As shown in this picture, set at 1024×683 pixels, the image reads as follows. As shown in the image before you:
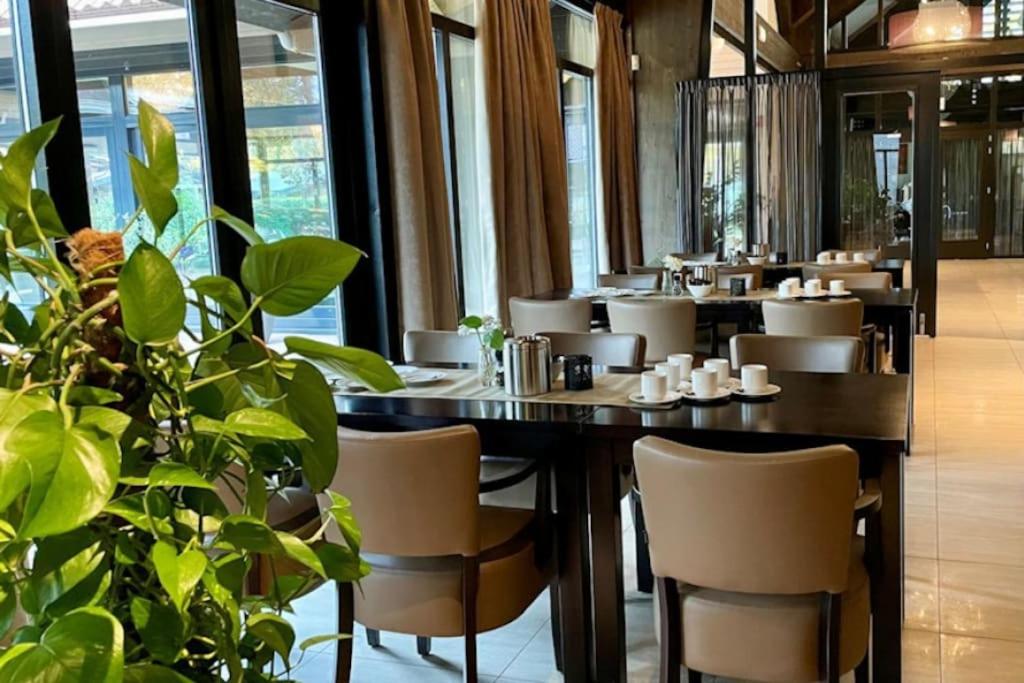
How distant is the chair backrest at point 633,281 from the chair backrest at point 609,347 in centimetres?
232

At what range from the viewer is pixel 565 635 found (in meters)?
2.71

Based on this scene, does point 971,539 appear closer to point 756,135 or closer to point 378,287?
point 378,287

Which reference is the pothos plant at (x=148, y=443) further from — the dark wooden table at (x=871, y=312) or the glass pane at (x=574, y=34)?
the glass pane at (x=574, y=34)

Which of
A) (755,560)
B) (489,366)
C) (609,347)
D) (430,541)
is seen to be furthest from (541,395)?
(755,560)

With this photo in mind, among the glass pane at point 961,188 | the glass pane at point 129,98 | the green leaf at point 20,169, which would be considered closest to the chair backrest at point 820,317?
the glass pane at point 129,98

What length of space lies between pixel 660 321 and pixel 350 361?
3785 mm

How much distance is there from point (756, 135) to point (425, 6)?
4461mm

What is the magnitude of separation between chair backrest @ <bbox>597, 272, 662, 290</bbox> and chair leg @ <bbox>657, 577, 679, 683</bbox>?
3.88 m

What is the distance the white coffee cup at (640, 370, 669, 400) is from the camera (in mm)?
2703

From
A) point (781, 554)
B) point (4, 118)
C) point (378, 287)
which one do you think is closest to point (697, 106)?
point (378, 287)

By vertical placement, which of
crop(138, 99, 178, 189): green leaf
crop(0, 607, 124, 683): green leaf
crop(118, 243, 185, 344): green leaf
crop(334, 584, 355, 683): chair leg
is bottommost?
crop(334, 584, 355, 683): chair leg

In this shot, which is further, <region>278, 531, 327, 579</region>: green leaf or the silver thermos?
the silver thermos

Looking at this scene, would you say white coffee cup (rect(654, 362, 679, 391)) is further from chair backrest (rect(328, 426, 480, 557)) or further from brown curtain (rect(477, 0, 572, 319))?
brown curtain (rect(477, 0, 572, 319))

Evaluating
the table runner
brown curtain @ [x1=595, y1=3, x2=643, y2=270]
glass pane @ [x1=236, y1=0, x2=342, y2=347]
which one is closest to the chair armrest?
the table runner
